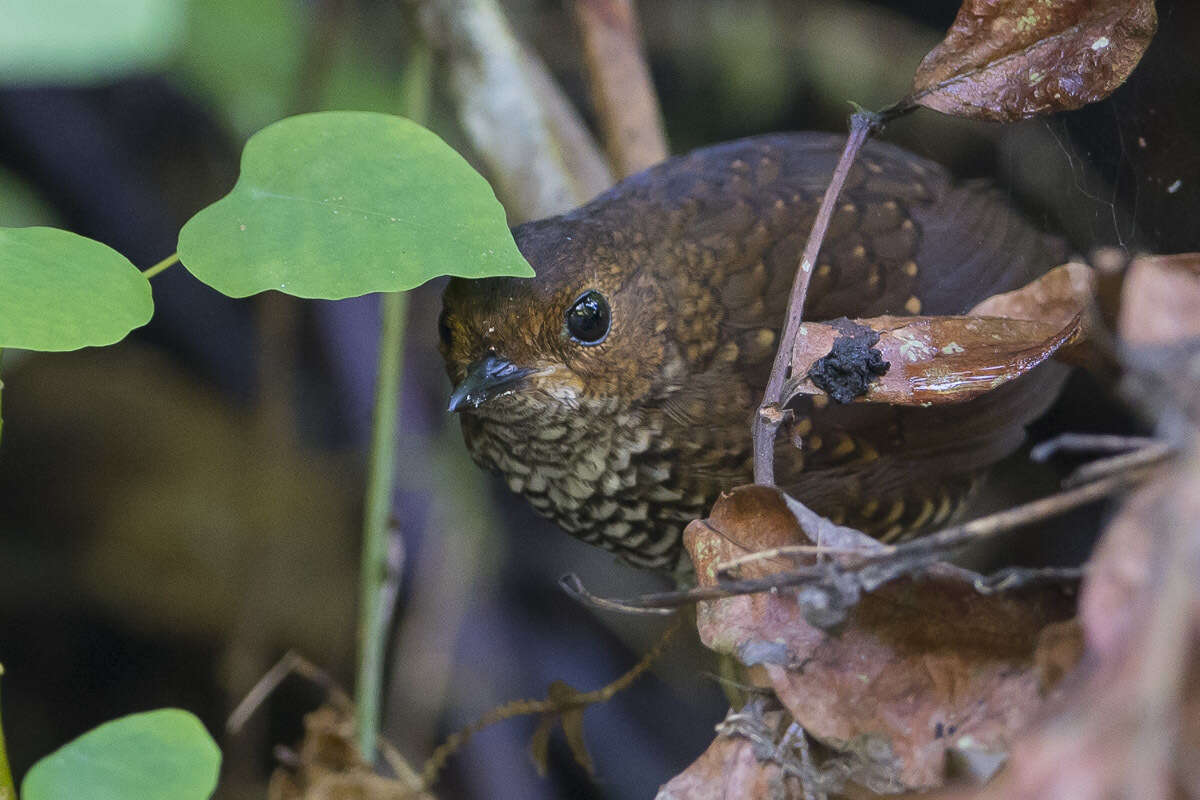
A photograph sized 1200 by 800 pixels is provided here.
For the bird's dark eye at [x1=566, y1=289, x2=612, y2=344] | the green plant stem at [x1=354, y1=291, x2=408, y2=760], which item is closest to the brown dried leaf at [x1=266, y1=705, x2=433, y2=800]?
the green plant stem at [x1=354, y1=291, x2=408, y2=760]

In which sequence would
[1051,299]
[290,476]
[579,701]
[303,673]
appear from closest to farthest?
[1051,299], [579,701], [303,673], [290,476]

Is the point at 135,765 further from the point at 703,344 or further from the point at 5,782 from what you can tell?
the point at 703,344

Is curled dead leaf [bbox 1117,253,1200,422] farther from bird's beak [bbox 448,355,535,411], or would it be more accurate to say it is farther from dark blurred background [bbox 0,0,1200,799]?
dark blurred background [bbox 0,0,1200,799]

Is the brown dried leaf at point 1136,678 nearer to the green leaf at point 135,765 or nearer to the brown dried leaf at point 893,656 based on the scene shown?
the brown dried leaf at point 893,656

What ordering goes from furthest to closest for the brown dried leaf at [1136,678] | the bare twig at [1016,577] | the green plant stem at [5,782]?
the green plant stem at [5,782] → the bare twig at [1016,577] → the brown dried leaf at [1136,678]

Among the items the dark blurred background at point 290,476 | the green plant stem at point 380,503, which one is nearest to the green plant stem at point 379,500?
the green plant stem at point 380,503

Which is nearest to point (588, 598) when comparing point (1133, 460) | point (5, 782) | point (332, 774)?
point (1133, 460)

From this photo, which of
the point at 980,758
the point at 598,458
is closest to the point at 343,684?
the point at 598,458
